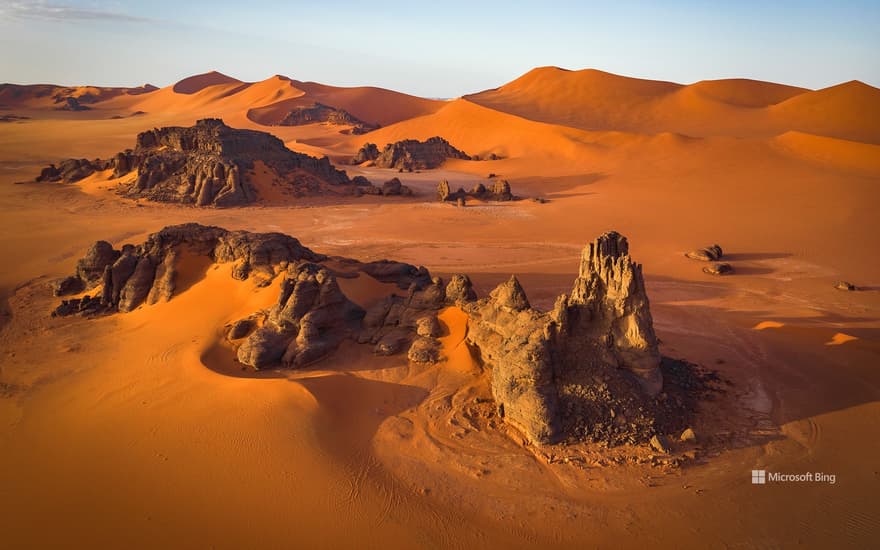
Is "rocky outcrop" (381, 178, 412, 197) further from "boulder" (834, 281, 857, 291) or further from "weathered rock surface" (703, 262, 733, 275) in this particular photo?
"boulder" (834, 281, 857, 291)

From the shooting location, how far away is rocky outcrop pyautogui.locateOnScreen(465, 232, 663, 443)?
276 inches

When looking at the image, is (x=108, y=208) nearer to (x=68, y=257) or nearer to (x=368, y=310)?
(x=68, y=257)

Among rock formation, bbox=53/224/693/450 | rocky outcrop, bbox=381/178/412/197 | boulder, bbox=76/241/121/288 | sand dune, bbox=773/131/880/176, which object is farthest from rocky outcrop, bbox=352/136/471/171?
rock formation, bbox=53/224/693/450

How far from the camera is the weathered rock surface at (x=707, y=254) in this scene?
17.2m

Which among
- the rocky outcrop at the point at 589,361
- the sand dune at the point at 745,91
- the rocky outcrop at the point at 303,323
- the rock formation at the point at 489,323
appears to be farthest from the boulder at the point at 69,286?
the sand dune at the point at 745,91

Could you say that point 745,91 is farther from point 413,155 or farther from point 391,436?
point 391,436

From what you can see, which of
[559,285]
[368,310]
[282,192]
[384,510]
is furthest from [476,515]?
[282,192]

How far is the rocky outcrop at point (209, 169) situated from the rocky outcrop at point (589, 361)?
22133 millimetres

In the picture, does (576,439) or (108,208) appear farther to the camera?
(108,208)

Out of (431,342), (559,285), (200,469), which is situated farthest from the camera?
(559,285)

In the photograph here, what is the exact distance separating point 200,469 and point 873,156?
3749 cm

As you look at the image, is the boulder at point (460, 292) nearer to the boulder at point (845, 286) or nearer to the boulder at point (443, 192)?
the boulder at point (845, 286)

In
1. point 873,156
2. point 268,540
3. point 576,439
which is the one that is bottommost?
point 268,540

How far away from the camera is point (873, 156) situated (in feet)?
95.2
